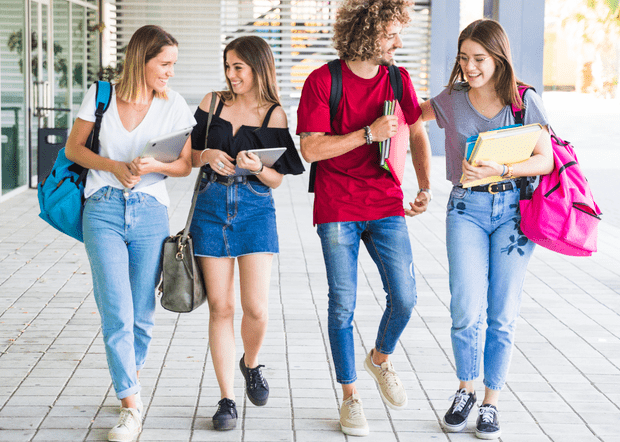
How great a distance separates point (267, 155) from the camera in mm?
3203

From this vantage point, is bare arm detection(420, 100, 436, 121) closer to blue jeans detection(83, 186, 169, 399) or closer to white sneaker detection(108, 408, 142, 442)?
blue jeans detection(83, 186, 169, 399)

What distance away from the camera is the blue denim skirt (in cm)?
329

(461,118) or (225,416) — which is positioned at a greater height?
(461,118)

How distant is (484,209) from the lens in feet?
10.8

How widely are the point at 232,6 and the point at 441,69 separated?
186 inches

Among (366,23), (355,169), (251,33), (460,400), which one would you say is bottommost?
(460,400)

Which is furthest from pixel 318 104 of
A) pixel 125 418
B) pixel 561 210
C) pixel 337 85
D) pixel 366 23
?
pixel 125 418

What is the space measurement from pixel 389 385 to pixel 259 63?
5.14 feet

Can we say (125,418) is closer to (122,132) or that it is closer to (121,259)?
(121,259)

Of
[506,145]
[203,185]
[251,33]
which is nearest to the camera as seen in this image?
[506,145]

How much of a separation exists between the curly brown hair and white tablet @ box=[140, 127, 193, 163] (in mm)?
753

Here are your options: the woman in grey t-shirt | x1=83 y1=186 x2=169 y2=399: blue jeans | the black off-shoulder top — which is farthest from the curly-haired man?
x1=83 y1=186 x2=169 y2=399: blue jeans

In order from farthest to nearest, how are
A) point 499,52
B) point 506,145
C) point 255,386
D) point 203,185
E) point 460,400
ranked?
point 255,386 → point 460,400 → point 203,185 → point 499,52 → point 506,145

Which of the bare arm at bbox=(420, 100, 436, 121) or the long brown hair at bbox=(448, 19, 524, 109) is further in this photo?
the bare arm at bbox=(420, 100, 436, 121)
